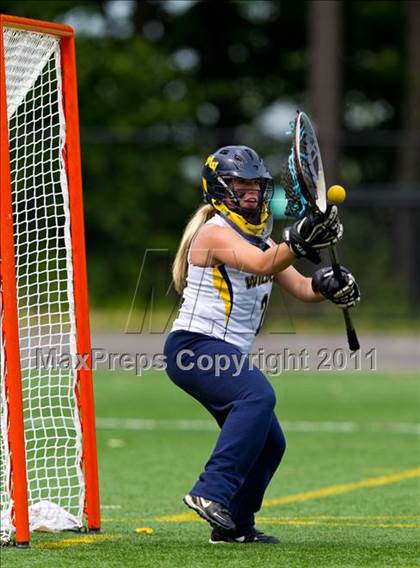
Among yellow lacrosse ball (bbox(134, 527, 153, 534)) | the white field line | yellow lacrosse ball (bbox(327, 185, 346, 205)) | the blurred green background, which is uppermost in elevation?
the blurred green background

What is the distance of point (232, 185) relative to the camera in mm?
6707

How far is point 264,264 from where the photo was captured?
6.31 m

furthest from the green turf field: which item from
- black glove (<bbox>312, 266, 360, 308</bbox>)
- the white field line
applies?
black glove (<bbox>312, 266, 360, 308</bbox>)

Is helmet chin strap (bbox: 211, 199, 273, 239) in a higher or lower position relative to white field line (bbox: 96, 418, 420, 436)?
higher

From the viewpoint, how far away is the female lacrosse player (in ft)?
21.0

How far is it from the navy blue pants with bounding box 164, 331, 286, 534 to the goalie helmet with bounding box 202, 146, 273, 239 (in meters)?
0.58

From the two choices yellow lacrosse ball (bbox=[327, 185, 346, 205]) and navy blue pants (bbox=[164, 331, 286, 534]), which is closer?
yellow lacrosse ball (bbox=[327, 185, 346, 205])

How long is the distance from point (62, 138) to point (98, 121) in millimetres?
21988

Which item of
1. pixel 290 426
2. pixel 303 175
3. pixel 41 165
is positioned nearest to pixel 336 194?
pixel 303 175

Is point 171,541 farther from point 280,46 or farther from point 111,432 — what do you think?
point 280,46

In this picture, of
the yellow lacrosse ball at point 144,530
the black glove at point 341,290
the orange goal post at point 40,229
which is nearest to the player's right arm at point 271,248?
the black glove at point 341,290

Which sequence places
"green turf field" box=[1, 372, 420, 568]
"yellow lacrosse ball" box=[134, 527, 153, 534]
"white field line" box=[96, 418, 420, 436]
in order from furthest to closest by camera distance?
"white field line" box=[96, 418, 420, 436] < "yellow lacrosse ball" box=[134, 527, 153, 534] < "green turf field" box=[1, 372, 420, 568]

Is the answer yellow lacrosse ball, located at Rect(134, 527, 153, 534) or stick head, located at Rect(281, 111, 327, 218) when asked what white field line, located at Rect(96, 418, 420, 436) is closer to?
yellow lacrosse ball, located at Rect(134, 527, 153, 534)

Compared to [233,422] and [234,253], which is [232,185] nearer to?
[234,253]
